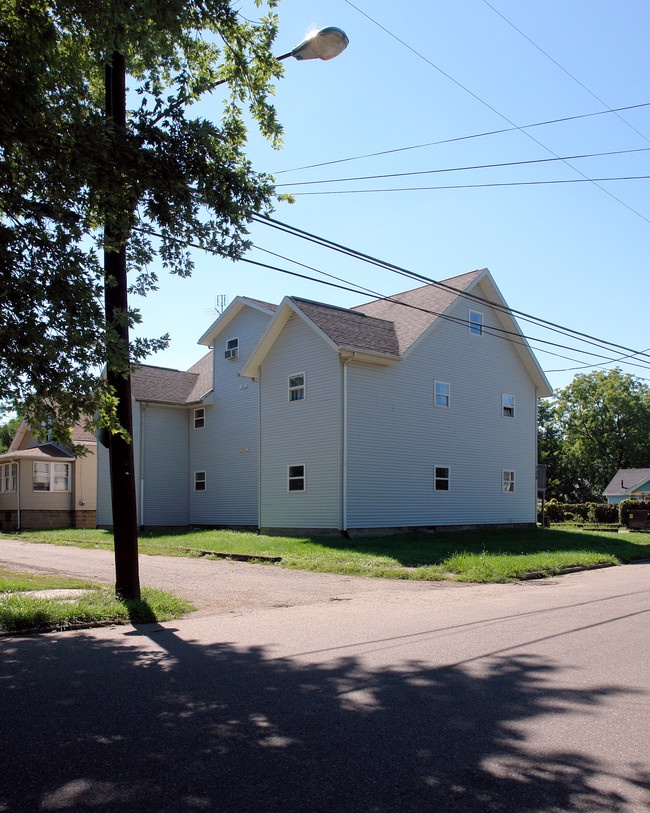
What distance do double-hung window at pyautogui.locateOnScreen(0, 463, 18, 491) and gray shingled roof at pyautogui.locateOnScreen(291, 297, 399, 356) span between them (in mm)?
18881

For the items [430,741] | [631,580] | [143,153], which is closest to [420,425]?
[631,580]

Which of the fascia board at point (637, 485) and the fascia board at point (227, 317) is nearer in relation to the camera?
the fascia board at point (227, 317)

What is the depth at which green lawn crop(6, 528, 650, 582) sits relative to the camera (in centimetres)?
1530

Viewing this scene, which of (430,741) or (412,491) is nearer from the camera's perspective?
(430,741)

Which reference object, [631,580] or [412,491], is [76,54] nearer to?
[631,580]

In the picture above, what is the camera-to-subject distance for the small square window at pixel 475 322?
26.2 m

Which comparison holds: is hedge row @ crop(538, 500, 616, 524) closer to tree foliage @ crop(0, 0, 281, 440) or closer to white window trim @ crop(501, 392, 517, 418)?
white window trim @ crop(501, 392, 517, 418)

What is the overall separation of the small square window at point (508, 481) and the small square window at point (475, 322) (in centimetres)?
567

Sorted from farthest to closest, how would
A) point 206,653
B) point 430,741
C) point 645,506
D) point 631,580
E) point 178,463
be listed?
1. point 645,506
2. point 178,463
3. point 631,580
4. point 206,653
5. point 430,741

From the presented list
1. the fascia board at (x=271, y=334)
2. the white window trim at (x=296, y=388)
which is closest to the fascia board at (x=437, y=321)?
the fascia board at (x=271, y=334)

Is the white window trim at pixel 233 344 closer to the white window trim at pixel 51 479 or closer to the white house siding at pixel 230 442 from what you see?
the white house siding at pixel 230 442

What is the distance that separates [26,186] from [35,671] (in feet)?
17.4

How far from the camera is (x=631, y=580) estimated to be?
1405cm

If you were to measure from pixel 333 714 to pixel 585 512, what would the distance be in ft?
146
